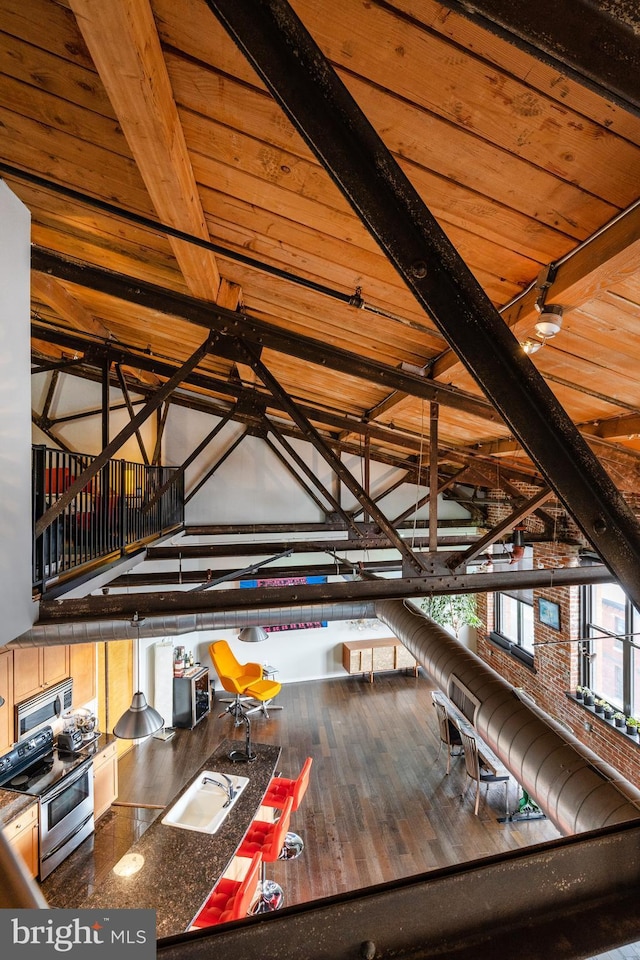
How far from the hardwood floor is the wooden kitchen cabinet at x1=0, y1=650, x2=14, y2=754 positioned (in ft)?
5.04

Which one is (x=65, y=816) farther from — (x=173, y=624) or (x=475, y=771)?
(x=475, y=771)

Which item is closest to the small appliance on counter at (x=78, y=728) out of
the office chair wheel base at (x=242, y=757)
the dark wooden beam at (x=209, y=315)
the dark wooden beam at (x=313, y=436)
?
the office chair wheel base at (x=242, y=757)

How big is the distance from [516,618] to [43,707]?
8193 mm

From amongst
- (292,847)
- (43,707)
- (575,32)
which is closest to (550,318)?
(575,32)

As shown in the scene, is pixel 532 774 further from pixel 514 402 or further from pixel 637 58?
pixel 637 58

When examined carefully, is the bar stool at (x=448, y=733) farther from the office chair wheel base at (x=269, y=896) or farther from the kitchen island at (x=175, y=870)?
Result: the kitchen island at (x=175, y=870)

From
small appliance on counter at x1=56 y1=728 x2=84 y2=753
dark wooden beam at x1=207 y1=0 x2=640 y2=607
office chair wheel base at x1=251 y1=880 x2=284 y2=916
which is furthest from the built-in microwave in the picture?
dark wooden beam at x1=207 y1=0 x2=640 y2=607

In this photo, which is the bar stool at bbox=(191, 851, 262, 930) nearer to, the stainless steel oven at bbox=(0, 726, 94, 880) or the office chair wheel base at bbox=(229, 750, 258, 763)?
the office chair wheel base at bbox=(229, 750, 258, 763)

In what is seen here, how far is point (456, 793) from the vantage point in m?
6.76

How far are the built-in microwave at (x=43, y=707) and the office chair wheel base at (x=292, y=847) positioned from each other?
10.8 feet

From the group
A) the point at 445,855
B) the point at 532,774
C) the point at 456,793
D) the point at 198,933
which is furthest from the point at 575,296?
the point at 456,793

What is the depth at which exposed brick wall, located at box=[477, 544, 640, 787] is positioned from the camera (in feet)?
20.8

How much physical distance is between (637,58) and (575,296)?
1599 millimetres

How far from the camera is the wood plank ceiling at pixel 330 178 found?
1.34 metres
